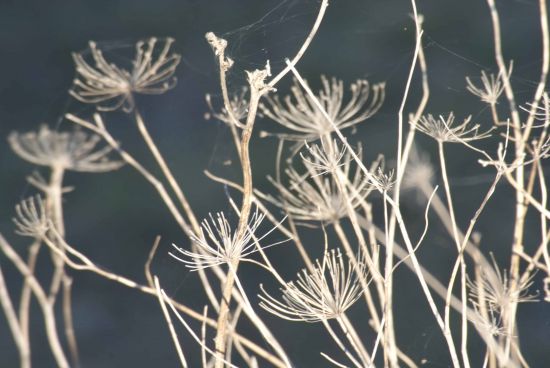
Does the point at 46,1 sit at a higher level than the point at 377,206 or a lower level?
higher

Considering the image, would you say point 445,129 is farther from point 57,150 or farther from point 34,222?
point 57,150

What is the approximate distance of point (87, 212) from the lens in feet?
12.2

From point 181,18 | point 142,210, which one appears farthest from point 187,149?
point 181,18

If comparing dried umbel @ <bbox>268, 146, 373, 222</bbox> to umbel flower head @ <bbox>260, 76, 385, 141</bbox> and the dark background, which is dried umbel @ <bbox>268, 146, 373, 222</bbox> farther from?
the dark background

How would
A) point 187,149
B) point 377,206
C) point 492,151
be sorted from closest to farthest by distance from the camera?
point 492,151 → point 377,206 → point 187,149

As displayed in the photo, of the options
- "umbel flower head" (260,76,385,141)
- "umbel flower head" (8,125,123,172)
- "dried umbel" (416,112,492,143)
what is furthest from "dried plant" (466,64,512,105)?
"umbel flower head" (8,125,123,172)

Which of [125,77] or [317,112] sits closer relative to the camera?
[317,112]

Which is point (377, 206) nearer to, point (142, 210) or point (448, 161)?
point (448, 161)

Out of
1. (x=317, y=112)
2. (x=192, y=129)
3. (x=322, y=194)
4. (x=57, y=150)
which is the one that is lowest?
(x=322, y=194)

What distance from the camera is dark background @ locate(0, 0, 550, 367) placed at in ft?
10.2

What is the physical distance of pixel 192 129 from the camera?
158 inches

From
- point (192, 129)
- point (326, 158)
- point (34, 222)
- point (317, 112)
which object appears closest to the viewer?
point (326, 158)

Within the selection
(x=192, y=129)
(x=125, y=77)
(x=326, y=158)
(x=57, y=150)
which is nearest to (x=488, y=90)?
(x=326, y=158)

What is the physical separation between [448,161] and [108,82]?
242 centimetres
